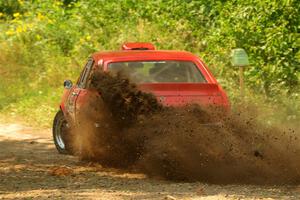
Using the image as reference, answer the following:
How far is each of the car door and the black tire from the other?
0.72m

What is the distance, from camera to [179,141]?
8.97 m

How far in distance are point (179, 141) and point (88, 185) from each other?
3.73 feet

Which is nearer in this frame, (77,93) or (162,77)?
(162,77)

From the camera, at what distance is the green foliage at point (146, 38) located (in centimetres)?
1445

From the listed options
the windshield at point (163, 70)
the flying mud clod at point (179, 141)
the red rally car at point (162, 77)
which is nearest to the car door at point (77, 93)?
the red rally car at point (162, 77)

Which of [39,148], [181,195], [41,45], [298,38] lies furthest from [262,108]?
[41,45]

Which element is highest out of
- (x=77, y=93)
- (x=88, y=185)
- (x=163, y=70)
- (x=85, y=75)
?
(x=163, y=70)

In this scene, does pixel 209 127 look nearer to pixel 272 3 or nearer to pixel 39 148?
pixel 39 148

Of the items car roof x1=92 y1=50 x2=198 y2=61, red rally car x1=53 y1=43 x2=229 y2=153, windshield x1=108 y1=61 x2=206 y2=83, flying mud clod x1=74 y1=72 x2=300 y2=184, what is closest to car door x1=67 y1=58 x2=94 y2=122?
red rally car x1=53 y1=43 x2=229 y2=153

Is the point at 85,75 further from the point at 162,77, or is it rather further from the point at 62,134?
the point at 62,134

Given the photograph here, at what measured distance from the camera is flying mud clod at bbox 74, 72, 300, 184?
880 centimetres

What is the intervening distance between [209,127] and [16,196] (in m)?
2.45

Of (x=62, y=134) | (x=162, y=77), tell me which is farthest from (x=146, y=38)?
(x=162, y=77)

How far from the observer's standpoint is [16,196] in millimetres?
7934
